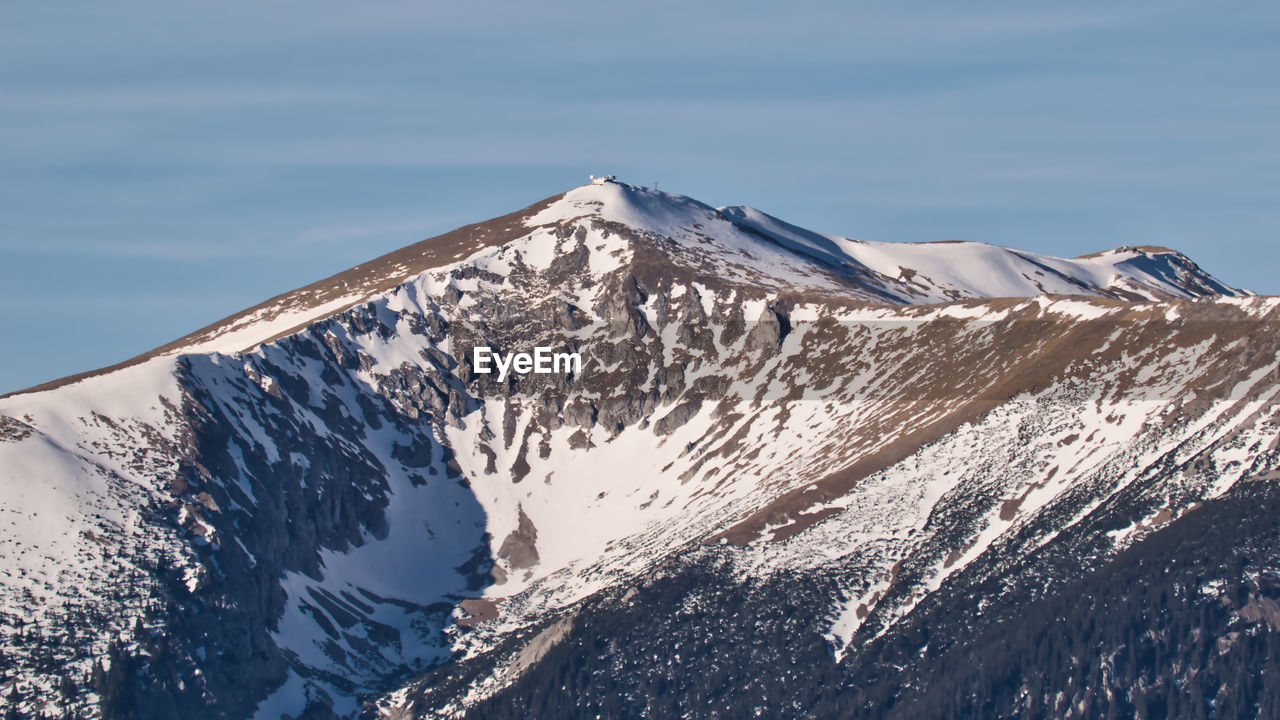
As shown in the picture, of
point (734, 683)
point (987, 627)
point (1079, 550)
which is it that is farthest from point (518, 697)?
point (1079, 550)

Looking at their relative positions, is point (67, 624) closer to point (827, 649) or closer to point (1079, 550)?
point (827, 649)

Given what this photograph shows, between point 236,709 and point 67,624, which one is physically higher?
point 67,624

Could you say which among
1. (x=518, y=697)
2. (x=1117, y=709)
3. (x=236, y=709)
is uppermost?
(x=236, y=709)

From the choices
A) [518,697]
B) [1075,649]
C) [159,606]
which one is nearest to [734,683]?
[518,697]

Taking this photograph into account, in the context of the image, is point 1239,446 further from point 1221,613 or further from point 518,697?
point 518,697

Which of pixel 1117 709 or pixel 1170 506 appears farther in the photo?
pixel 1170 506

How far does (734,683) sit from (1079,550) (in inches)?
1653

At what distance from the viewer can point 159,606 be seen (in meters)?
195

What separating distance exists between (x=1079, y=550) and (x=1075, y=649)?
1345 centimetres

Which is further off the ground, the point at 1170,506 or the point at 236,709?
the point at 236,709

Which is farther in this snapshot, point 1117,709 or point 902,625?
point 902,625

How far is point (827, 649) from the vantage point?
632ft

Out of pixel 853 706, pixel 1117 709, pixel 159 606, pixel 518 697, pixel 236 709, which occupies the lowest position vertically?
pixel 1117 709

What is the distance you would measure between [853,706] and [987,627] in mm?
17817
